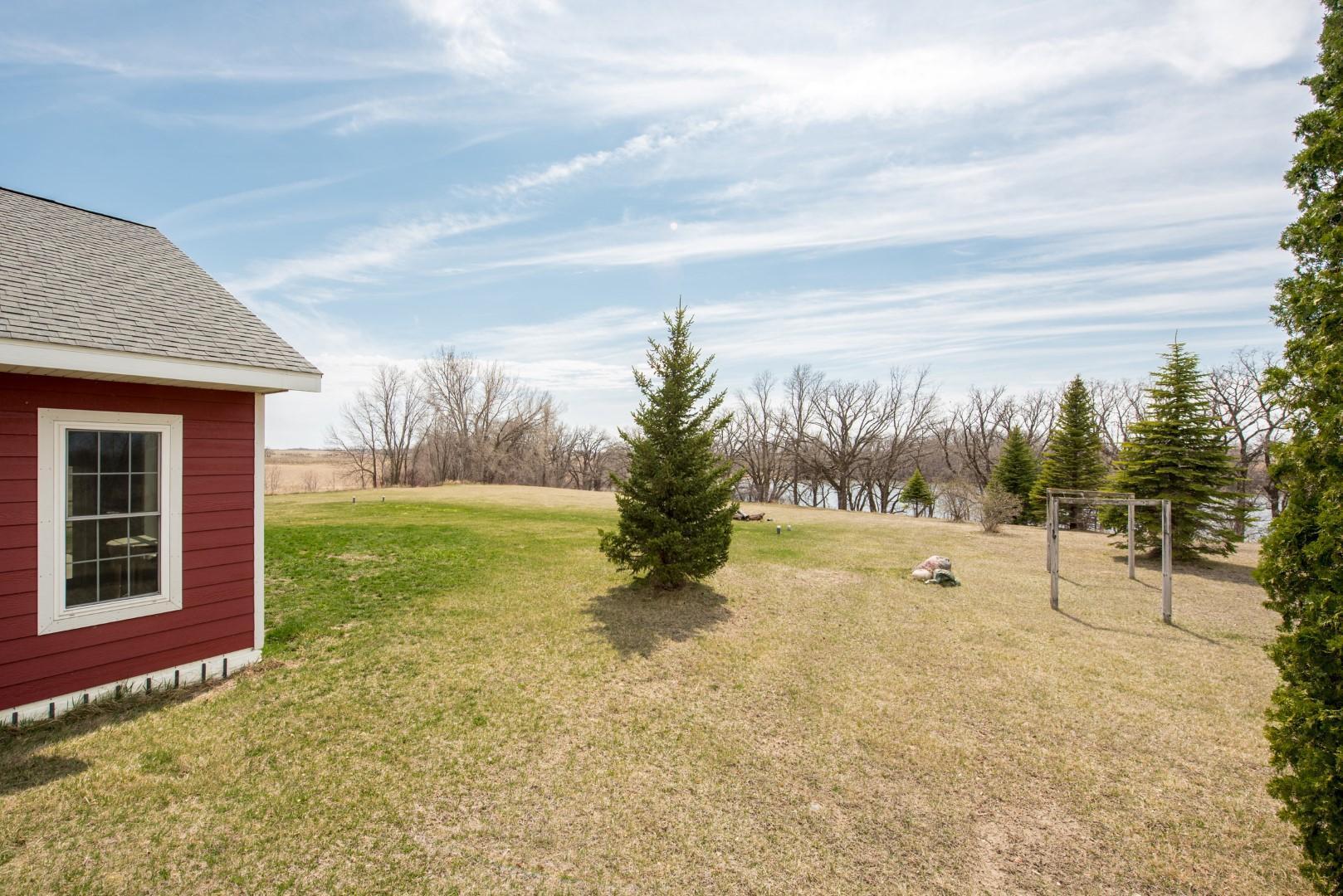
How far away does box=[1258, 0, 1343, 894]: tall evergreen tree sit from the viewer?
10.7ft

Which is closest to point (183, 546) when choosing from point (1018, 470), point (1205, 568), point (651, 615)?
point (651, 615)

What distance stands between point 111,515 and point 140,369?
1485 millimetres

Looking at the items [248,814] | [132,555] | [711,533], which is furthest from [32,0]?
[711,533]

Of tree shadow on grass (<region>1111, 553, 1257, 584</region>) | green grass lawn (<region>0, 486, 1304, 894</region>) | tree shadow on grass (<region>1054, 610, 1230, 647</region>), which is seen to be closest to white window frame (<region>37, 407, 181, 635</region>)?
green grass lawn (<region>0, 486, 1304, 894</region>)

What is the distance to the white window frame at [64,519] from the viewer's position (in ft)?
16.1

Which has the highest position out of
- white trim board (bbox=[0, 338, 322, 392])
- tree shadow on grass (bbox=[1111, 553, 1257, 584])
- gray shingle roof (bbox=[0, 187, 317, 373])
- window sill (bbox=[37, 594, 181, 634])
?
gray shingle roof (bbox=[0, 187, 317, 373])

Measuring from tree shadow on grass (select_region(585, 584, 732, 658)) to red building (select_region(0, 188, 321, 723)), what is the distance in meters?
4.34

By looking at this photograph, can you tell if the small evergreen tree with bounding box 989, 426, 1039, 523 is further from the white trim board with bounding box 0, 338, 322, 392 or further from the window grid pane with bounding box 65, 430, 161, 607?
the window grid pane with bounding box 65, 430, 161, 607

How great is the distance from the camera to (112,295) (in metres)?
5.84

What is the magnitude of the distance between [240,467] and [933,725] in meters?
7.87

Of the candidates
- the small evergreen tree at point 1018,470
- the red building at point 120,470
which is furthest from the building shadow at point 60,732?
the small evergreen tree at point 1018,470

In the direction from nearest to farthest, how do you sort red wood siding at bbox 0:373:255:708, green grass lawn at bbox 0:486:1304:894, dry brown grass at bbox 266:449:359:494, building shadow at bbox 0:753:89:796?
green grass lawn at bbox 0:486:1304:894 → building shadow at bbox 0:753:89:796 → red wood siding at bbox 0:373:255:708 → dry brown grass at bbox 266:449:359:494

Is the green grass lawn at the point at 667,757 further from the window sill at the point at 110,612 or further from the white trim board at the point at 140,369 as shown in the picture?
the white trim board at the point at 140,369

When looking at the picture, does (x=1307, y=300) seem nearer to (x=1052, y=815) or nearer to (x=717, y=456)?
(x=1052, y=815)
